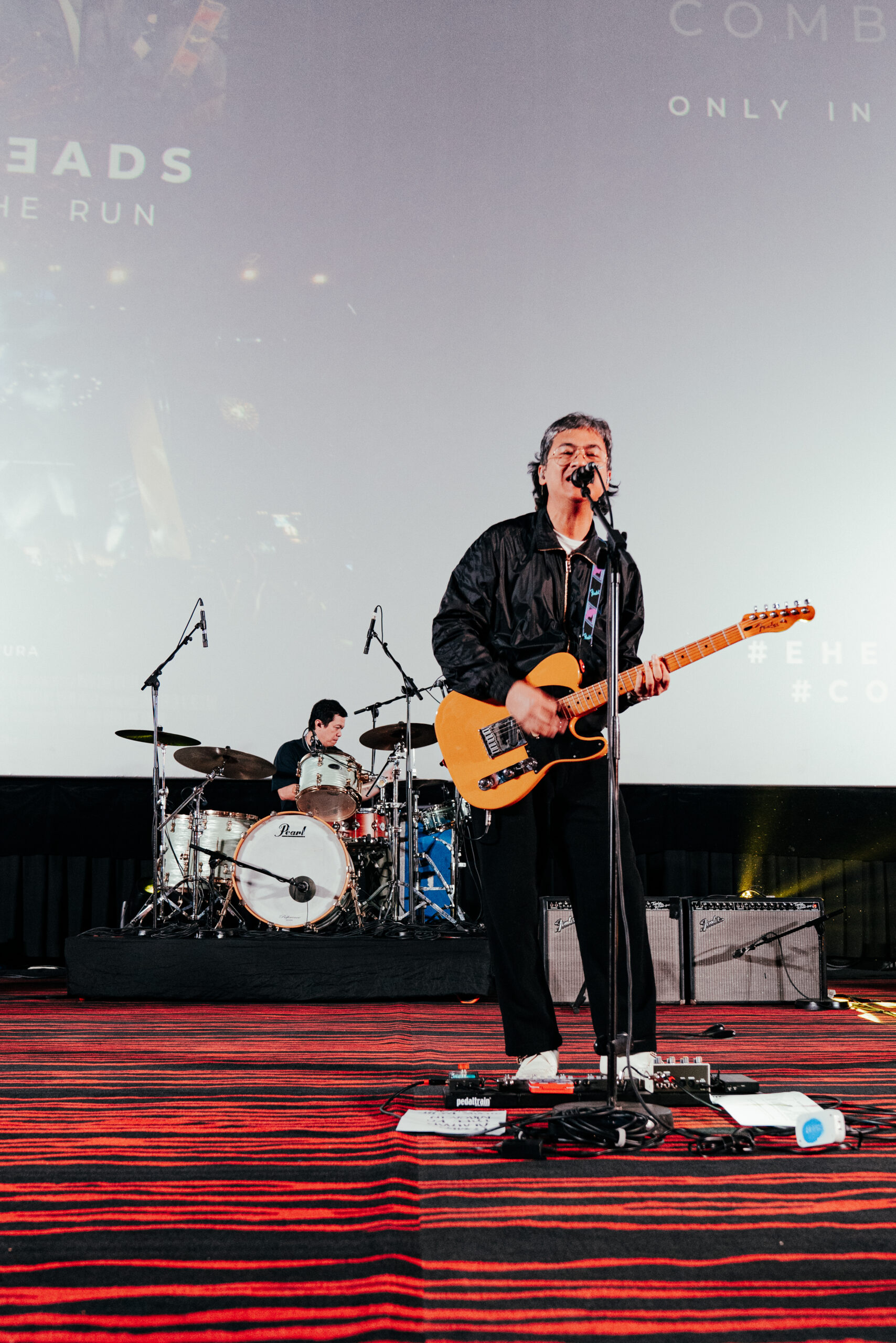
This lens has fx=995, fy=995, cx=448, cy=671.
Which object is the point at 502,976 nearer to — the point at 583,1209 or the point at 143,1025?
the point at 583,1209

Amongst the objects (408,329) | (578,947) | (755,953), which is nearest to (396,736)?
(578,947)

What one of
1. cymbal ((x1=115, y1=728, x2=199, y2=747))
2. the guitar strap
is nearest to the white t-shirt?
the guitar strap

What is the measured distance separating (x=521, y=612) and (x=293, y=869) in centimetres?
251

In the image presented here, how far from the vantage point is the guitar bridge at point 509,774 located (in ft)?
7.31

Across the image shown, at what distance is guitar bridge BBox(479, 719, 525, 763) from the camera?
226 centimetres

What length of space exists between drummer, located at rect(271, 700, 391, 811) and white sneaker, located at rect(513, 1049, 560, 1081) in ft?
9.06

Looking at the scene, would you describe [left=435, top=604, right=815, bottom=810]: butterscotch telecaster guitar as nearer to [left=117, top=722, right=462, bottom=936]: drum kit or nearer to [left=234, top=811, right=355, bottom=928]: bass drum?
[left=117, top=722, right=462, bottom=936]: drum kit

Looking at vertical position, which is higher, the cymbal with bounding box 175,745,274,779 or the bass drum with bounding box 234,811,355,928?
the cymbal with bounding box 175,745,274,779

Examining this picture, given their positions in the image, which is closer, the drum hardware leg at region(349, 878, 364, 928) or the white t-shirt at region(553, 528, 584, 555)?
the white t-shirt at region(553, 528, 584, 555)

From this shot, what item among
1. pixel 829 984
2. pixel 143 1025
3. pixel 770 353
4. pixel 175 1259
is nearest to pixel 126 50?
pixel 770 353

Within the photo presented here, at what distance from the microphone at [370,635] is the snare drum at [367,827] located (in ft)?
2.65

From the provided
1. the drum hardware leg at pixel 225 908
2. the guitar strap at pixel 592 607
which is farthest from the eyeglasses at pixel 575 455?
the drum hardware leg at pixel 225 908

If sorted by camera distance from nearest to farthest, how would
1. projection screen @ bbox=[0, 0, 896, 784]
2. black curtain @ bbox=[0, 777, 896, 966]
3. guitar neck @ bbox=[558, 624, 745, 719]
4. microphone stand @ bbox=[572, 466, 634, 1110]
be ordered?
microphone stand @ bbox=[572, 466, 634, 1110], guitar neck @ bbox=[558, 624, 745, 719], projection screen @ bbox=[0, 0, 896, 784], black curtain @ bbox=[0, 777, 896, 966]

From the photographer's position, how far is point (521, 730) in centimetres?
224
